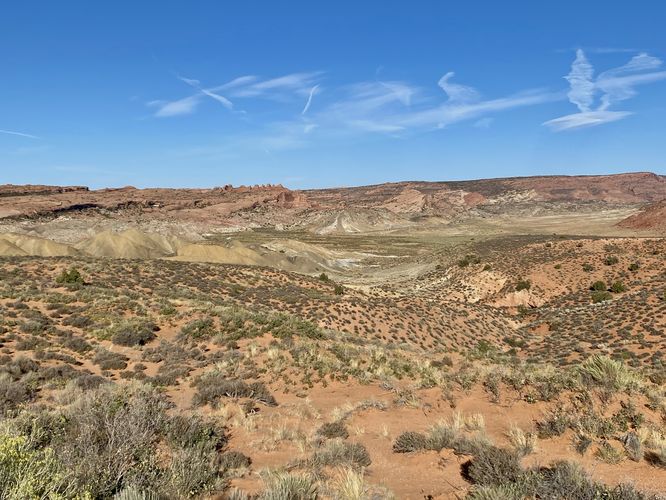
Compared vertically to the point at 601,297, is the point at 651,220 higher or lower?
higher

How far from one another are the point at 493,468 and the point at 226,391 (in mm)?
7558

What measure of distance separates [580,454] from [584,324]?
28821 millimetres

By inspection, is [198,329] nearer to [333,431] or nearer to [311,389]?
[311,389]

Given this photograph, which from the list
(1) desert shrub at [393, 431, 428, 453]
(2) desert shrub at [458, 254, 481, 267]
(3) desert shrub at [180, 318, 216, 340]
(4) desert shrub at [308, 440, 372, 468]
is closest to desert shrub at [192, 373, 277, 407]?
(4) desert shrub at [308, 440, 372, 468]

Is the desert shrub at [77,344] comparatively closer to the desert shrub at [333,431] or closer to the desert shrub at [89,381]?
the desert shrub at [89,381]

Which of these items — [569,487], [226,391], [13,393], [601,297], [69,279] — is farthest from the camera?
[601,297]

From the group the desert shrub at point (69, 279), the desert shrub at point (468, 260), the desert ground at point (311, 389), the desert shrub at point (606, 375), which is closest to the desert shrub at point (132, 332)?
the desert ground at point (311, 389)

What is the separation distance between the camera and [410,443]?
318 inches

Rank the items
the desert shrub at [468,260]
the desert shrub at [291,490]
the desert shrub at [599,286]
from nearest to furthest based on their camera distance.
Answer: the desert shrub at [291,490] → the desert shrub at [599,286] → the desert shrub at [468,260]

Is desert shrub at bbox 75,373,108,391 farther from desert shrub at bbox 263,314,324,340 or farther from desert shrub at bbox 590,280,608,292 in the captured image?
desert shrub at bbox 590,280,608,292

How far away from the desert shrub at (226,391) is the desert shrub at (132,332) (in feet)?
19.8

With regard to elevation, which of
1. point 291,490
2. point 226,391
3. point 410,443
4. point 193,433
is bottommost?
point 226,391

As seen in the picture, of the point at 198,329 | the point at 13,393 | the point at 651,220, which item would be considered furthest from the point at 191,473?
the point at 651,220

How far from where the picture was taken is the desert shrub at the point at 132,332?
16656 millimetres
